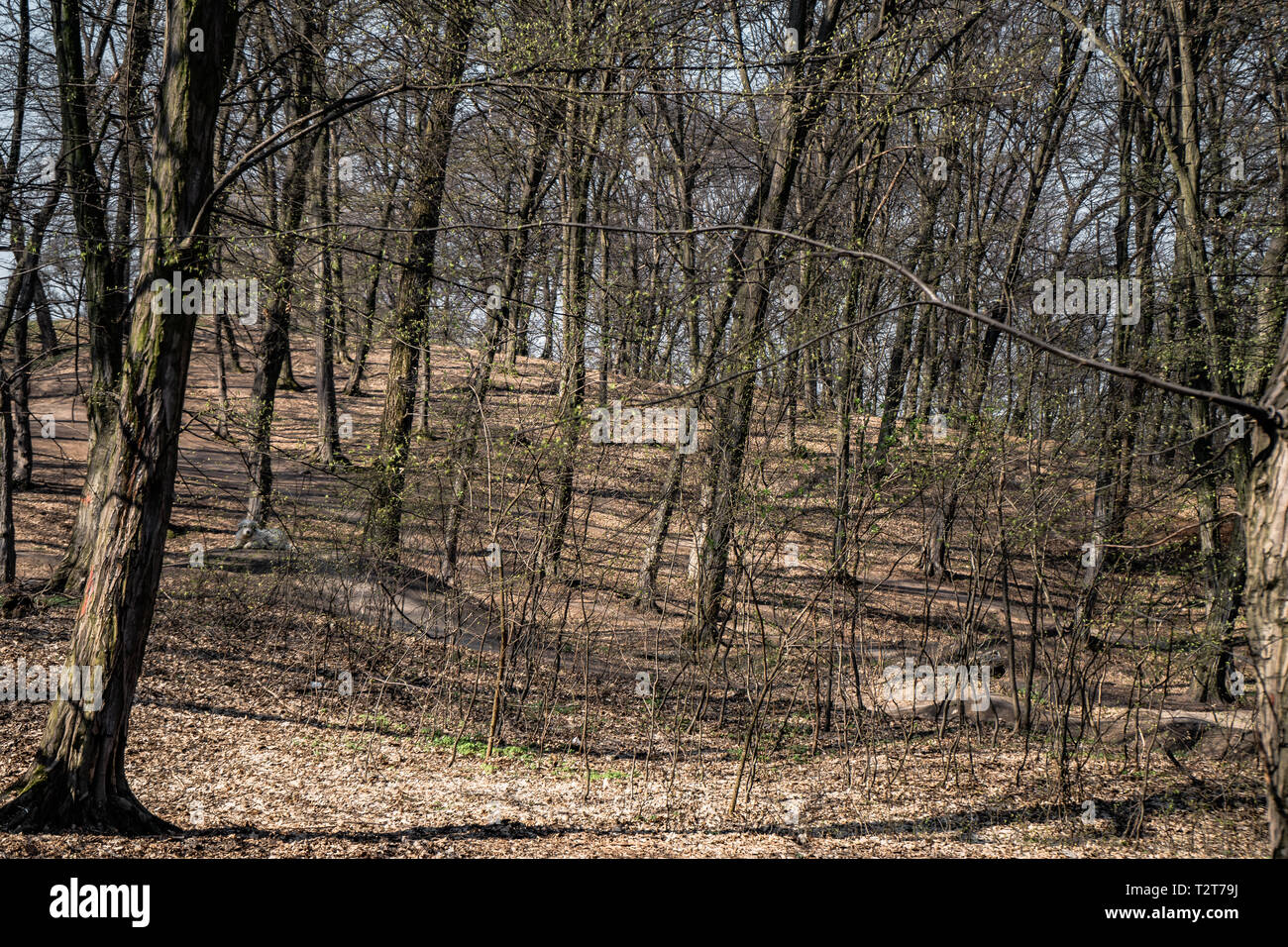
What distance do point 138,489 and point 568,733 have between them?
478 cm

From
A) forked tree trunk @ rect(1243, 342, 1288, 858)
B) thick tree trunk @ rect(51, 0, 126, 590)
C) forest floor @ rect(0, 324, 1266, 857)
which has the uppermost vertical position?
thick tree trunk @ rect(51, 0, 126, 590)

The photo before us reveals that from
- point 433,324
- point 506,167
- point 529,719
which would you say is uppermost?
point 506,167

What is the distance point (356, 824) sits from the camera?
5.31 m

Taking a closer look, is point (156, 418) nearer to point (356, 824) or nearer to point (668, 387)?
point (356, 824)

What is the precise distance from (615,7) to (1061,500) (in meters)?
5.95

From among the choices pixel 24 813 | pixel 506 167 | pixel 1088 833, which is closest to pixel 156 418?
pixel 24 813

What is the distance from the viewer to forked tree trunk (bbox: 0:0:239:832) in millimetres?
4363

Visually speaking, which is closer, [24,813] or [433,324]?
[24,813]

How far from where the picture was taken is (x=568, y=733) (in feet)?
26.7
